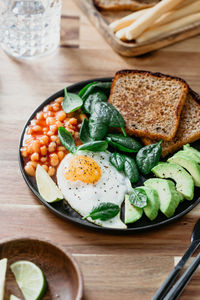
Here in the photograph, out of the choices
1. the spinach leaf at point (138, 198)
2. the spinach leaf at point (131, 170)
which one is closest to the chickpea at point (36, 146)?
the spinach leaf at point (131, 170)

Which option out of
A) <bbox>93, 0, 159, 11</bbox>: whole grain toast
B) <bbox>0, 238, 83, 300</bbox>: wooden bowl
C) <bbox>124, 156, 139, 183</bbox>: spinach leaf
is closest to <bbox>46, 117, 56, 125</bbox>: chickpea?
<bbox>124, 156, 139, 183</bbox>: spinach leaf

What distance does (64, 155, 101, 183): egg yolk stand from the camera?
2750 millimetres

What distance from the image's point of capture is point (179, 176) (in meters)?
2.76

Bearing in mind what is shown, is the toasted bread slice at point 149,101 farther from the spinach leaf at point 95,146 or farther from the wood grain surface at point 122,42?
the wood grain surface at point 122,42

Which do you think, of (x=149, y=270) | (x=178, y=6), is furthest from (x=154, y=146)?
(x=178, y=6)

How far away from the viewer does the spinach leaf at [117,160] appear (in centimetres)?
283

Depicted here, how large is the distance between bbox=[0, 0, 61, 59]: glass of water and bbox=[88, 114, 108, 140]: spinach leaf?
1146 mm

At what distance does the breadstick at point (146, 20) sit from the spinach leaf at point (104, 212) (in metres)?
1.71

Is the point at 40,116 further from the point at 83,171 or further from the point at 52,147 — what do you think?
the point at 83,171

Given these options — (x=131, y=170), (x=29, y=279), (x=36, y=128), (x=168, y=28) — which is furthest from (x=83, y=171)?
(x=168, y=28)

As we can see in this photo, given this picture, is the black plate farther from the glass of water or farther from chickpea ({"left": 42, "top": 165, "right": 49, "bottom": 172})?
the glass of water

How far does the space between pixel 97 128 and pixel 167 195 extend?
2.30ft

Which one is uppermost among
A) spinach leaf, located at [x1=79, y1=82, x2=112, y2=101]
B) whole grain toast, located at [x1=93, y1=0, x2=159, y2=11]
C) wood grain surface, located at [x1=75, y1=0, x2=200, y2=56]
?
whole grain toast, located at [x1=93, y1=0, x2=159, y2=11]

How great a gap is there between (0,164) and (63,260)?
1009 millimetres
